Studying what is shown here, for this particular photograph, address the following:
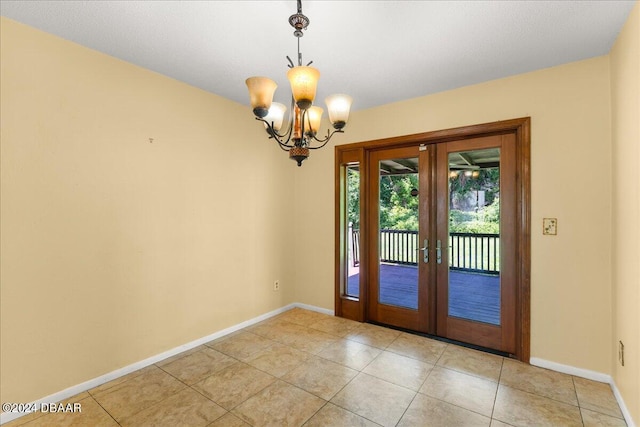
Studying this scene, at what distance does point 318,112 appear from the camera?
217 centimetres

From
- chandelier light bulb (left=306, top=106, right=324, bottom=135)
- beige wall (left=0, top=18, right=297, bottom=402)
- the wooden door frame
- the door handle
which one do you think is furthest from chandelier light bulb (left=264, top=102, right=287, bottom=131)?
the door handle

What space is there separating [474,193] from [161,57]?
10.5ft

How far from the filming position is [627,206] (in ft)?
6.57

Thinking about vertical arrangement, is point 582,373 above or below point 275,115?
below

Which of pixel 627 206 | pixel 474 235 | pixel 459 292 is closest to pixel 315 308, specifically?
pixel 459 292

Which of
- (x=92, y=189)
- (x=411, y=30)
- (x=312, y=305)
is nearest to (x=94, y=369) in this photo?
(x=92, y=189)

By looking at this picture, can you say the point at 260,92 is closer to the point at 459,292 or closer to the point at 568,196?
the point at 568,196

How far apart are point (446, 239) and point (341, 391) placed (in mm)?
1888

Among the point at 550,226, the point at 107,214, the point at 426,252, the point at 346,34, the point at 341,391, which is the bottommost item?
the point at 341,391

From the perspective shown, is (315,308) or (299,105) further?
(315,308)

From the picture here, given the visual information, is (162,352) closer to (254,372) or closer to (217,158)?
(254,372)

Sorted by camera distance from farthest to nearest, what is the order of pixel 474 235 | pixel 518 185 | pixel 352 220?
pixel 352 220
pixel 474 235
pixel 518 185

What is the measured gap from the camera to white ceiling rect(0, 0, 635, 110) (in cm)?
188

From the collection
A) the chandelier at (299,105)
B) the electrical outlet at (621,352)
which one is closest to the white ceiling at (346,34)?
the chandelier at (299,105)
